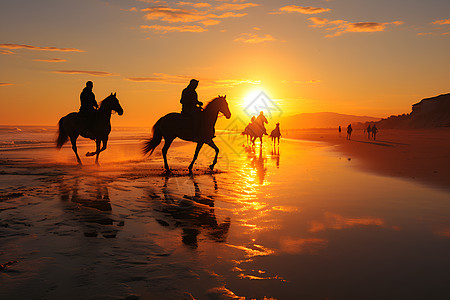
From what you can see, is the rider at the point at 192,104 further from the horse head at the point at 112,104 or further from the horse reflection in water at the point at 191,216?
the horse reflection in water at the point at 191,216

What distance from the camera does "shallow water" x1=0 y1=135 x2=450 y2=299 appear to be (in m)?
3.35

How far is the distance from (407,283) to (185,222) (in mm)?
3436

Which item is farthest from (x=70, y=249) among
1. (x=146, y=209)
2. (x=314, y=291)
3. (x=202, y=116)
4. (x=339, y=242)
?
(x=202, y=116)

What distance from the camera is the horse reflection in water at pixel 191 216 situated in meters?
5.10

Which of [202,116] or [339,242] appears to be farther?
[202,116]

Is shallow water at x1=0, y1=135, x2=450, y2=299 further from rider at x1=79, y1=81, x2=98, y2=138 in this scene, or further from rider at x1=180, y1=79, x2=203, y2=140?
rider at x1=79, y1=81, x2=98, y2=138

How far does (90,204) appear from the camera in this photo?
23.2 feet

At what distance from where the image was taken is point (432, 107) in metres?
110

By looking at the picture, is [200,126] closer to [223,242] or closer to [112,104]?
[112,104]

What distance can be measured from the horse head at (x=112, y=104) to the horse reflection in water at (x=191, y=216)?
762 centimetres

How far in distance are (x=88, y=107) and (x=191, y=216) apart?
1055cm

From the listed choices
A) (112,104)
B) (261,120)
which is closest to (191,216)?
(112,104)

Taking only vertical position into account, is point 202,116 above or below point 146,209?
above

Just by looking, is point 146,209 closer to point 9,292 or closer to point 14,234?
point 14,234
